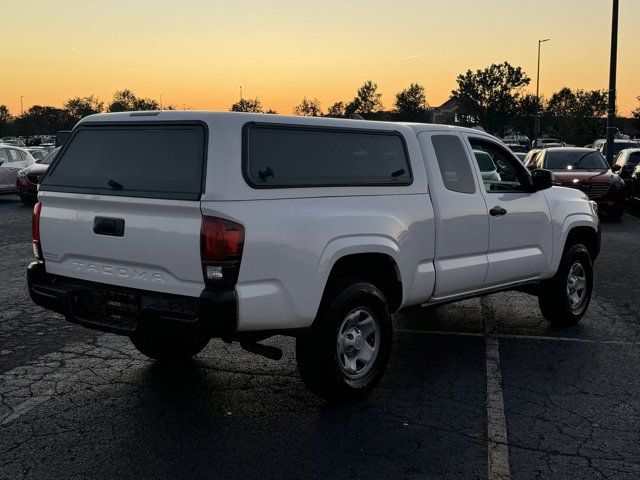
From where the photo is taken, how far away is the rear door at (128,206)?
4203 millimetres

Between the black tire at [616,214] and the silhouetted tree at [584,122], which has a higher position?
the silhouetted tree at [584,122]

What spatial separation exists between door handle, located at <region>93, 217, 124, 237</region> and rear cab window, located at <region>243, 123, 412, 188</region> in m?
0.87

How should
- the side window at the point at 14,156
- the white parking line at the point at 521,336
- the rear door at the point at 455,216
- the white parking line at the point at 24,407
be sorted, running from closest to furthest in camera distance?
the white parking line at the point at 24,407 < the rear door at the point at 455,216 < the white parking line at the point at 521,336 < the side window at the point at 14,156

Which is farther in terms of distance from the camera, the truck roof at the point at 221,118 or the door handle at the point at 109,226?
the door handle at the point at 109,226

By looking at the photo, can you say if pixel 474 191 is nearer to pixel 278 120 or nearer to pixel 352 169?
pixel 352 169

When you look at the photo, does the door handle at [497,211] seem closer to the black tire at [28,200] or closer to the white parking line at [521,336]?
the white parking line at [521,336]

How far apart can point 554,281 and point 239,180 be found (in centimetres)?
394

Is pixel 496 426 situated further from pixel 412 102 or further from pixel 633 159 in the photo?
pixel 412 102

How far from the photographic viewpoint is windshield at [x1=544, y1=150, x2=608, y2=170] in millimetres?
17875

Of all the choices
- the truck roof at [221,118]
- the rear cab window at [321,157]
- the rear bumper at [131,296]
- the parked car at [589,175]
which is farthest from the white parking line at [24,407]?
the parked car at [589,175]

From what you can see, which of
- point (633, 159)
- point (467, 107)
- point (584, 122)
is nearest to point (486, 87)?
point (467, 107)

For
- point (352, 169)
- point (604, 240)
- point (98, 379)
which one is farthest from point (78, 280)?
point (604, 240)

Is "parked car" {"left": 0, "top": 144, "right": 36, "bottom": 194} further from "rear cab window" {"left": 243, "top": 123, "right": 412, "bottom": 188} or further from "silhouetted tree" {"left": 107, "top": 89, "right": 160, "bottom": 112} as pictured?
"silhouetted tree" {"left": 107, "top": 89, "right": 160, "bottom": 112}

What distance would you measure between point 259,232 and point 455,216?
6.75 feet
